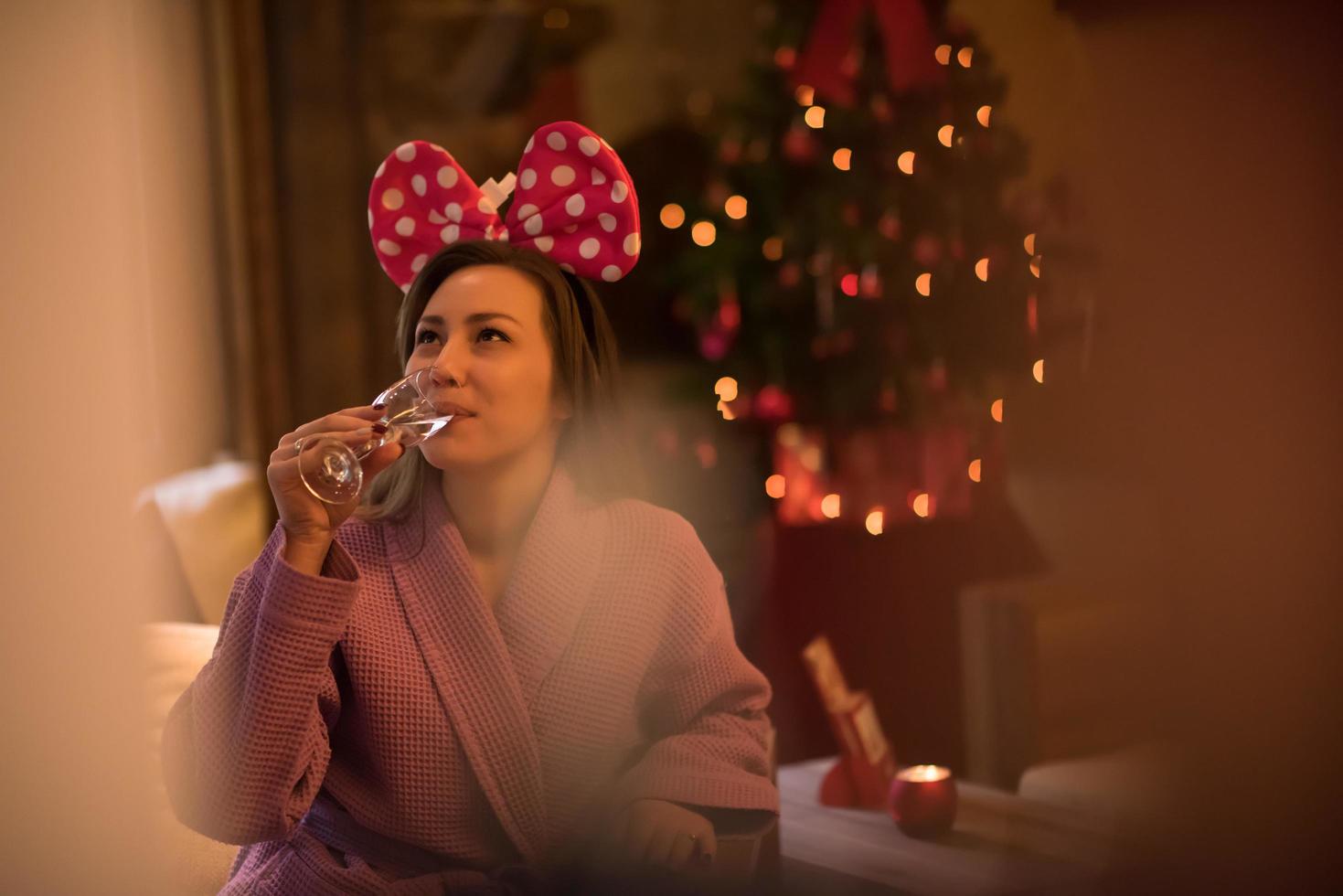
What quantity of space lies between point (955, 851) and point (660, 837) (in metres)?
0.50

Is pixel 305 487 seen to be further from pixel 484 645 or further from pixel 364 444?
pixel 484 645

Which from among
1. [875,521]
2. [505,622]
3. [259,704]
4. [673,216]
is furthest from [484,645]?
[673,216]

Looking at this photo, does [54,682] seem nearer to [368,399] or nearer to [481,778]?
[481,778]

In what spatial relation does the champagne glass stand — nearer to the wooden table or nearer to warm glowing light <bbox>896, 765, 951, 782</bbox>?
the wooden table

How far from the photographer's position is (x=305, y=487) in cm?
79

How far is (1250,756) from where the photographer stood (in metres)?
1.51

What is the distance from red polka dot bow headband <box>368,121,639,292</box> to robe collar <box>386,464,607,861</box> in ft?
0.58

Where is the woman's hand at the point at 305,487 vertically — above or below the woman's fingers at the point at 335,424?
below

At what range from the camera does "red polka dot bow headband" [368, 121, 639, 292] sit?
95cm

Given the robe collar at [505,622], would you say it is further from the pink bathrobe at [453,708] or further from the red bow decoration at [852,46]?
the red bow decoration at [852,46]

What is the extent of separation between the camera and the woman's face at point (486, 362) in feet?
2.89

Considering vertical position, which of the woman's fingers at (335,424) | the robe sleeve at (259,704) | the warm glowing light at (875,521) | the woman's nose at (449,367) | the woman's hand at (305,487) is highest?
the woman's nose at (449,367)

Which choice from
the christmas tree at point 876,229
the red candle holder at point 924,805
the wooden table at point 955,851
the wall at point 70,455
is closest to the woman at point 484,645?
the wall at point 70,455

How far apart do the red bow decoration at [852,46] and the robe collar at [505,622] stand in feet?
5.23
